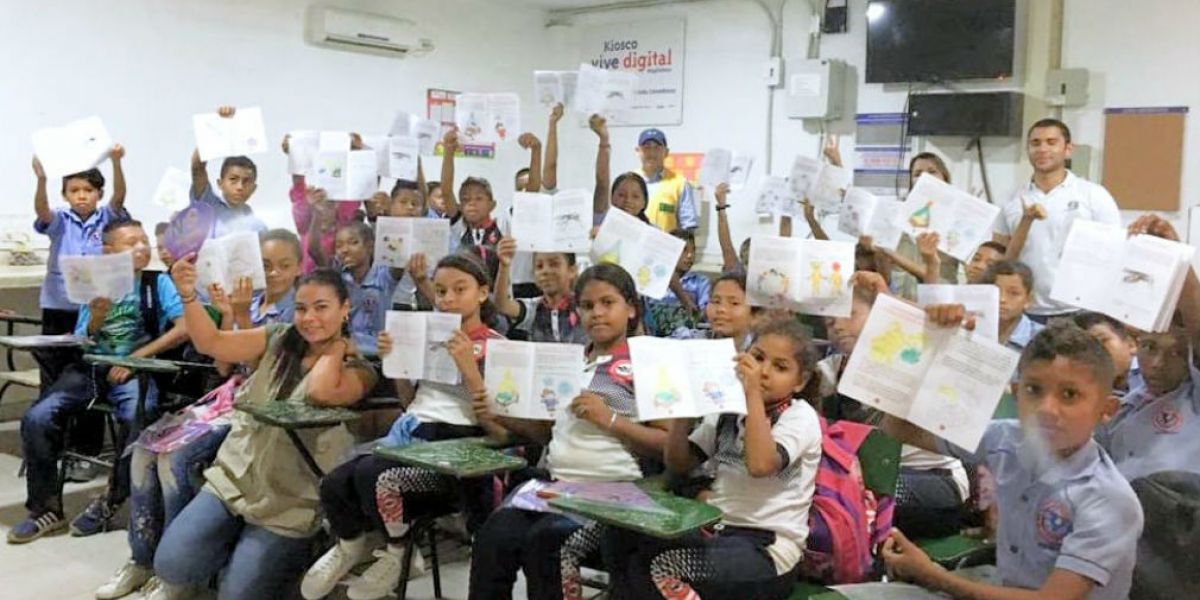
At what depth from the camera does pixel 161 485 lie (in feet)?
11.5

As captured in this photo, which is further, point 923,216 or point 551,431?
point 923,216

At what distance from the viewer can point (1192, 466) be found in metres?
2.39

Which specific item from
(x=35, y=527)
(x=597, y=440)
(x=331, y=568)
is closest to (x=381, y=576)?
(x=331, y=568)

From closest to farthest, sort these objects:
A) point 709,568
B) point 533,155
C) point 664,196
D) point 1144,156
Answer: point 709,568 → point 533,155 → point 1144,156 → point 664,196

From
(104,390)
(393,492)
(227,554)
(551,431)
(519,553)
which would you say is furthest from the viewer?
Answer: (104,390)

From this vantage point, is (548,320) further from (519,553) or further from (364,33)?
(364,33)

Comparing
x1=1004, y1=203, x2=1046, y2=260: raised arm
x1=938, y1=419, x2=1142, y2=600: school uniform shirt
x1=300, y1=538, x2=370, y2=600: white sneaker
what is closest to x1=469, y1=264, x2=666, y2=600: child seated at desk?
x1=300, y1=538, x2=370, y2=600: white sneaker

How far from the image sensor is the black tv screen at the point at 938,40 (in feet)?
20.2

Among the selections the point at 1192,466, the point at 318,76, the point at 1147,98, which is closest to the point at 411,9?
the point at 318,76

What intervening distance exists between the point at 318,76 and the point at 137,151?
137 cm

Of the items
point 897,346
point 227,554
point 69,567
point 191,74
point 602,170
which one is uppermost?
point 191,74

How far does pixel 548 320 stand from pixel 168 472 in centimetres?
138

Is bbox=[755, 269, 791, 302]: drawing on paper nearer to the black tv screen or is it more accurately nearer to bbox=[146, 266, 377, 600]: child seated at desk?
bbox=[146, 266, 377, 600]: child seated at desk

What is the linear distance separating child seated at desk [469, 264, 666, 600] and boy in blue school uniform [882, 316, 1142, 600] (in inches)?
32.7
